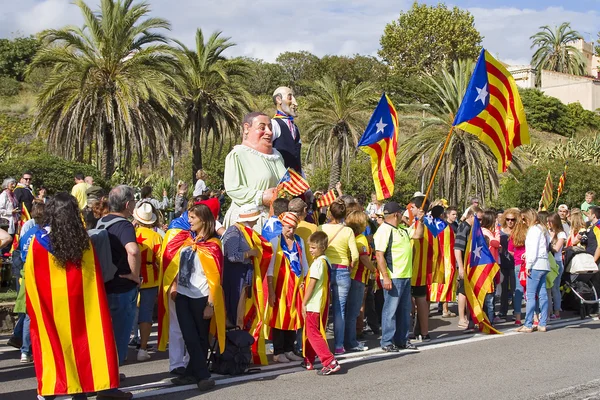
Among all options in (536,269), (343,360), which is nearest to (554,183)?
(536,269)

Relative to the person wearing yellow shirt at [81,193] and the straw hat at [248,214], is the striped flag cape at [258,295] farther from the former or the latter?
the person wearing yellow shirt at [81,193]

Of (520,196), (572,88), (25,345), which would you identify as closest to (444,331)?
(25,345)

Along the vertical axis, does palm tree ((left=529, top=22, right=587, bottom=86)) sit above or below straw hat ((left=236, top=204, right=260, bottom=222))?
above

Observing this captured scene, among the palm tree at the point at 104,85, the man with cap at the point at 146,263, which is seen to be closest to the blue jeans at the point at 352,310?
the man with cap at the point at 146,263

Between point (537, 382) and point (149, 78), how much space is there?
15.3m

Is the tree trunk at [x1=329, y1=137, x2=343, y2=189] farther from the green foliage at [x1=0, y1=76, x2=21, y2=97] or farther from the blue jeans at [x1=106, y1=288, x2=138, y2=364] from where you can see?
the green foliage at [x1=0, y1=76, x2=21, y2=97]

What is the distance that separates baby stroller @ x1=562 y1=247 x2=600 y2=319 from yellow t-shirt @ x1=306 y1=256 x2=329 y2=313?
639cm

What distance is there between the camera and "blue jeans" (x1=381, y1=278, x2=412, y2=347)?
9031 mm

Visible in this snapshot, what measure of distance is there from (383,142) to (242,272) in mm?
4413

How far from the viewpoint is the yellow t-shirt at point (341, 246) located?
877cm

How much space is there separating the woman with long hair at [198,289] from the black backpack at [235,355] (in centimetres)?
62

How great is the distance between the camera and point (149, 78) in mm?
20578

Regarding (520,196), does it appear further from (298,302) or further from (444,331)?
(298,302)

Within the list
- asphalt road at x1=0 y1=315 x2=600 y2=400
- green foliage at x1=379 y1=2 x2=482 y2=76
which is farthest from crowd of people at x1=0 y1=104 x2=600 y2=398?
green foliage at x1=379 y1=2 x2=482 y2=76
